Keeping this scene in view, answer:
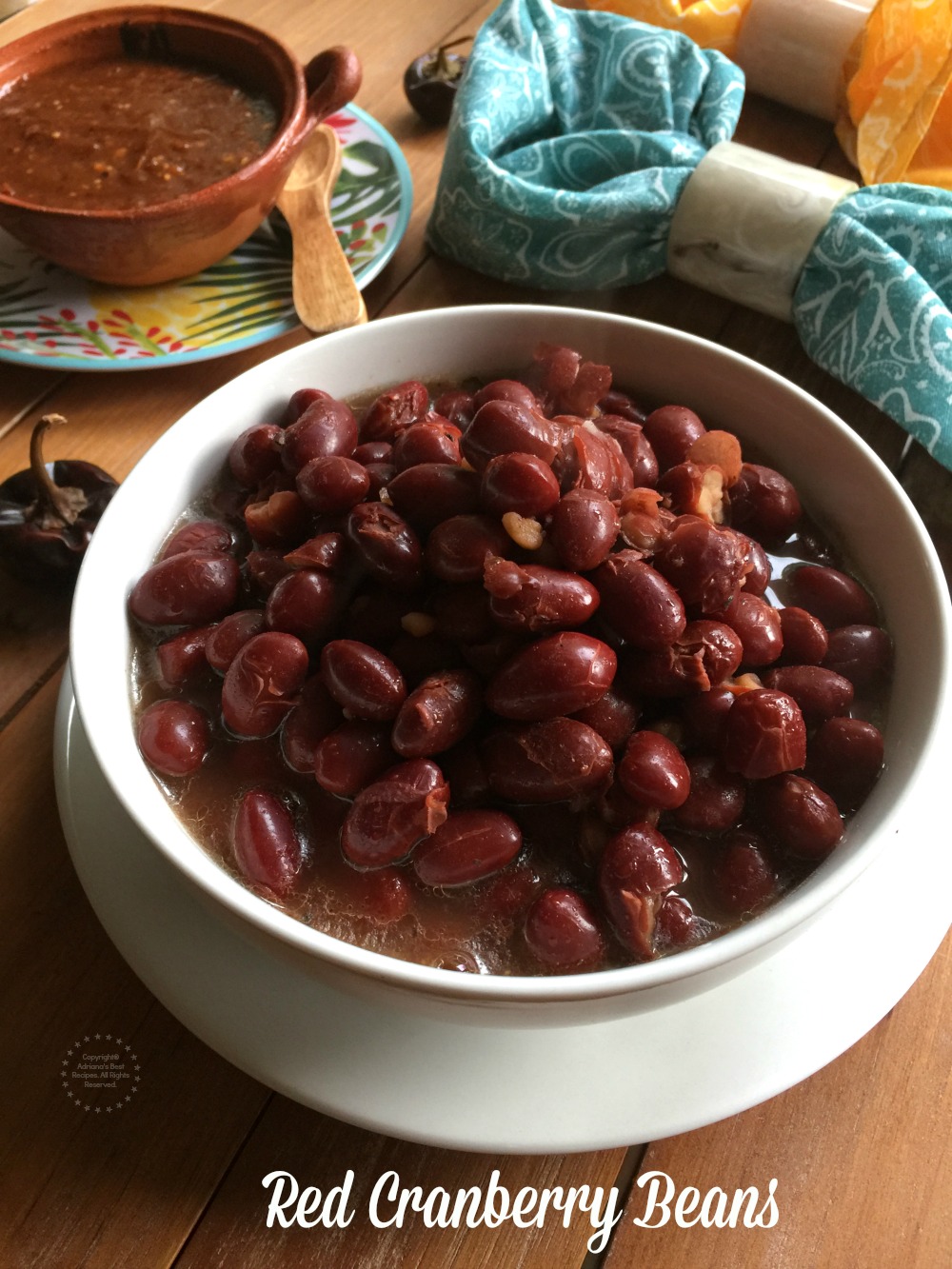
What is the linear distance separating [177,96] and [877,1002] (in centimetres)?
124

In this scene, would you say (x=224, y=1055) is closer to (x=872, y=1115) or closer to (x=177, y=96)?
(x=872, y=1115)

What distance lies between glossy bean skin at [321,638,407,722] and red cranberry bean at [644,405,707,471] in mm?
318

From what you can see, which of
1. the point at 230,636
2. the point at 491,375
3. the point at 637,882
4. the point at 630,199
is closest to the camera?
the point at 637,882

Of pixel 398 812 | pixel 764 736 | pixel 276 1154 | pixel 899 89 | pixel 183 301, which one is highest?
pixel 899 89

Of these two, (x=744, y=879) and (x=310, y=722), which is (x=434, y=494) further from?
(x=744, y=879)

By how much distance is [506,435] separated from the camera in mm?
691

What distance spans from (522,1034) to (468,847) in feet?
0.44

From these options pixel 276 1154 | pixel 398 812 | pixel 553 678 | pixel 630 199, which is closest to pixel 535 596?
pixel 553 678

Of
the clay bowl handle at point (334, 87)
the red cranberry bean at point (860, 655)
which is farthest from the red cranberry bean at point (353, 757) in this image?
the clay bowl handle at point (334, 87)

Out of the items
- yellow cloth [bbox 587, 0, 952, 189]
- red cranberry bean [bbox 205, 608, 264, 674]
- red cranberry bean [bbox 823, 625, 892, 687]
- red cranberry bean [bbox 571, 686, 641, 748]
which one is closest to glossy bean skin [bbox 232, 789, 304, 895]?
red cranberry bean [bbox 205, 608, 264, 674]

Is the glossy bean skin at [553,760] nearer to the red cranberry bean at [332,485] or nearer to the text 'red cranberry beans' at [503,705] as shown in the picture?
the text 'red cranberry beans' at [503,705]

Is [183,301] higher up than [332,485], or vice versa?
[332,485]

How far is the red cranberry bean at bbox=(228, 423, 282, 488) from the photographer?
79 centimetres

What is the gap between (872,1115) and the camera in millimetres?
708
